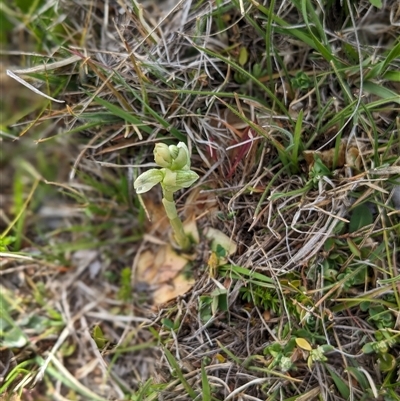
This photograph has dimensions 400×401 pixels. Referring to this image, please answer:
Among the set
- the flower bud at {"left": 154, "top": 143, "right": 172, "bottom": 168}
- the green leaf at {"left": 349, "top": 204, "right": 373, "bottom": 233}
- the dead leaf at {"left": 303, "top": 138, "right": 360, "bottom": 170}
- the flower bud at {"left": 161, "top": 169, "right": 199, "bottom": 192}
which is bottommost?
the green leaf at {"left": 349, "top": 204, "right": 373, "bottom": 233}

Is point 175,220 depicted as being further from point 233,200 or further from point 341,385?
point 341,385

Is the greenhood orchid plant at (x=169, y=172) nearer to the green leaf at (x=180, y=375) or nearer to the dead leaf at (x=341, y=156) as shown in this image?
the dead leaf at (x=341, y=156)

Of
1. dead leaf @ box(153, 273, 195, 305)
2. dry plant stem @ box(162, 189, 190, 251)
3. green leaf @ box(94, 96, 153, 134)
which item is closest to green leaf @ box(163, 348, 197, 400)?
dead leaf @ box(153, 273, 195, 305)

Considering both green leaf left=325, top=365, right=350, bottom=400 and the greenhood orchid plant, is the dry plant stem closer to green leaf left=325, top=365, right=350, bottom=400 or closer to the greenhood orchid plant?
the greenhood orchid plant

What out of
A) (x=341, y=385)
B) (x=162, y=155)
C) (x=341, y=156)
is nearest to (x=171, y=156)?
(x=162, y=155)

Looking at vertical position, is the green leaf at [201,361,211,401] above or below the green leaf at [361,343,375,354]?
above

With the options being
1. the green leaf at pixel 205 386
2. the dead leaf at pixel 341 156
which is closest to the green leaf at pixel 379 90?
the dead leaf at pixel 341 156

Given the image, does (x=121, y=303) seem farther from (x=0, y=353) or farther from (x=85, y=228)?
(x=0, y=353)
